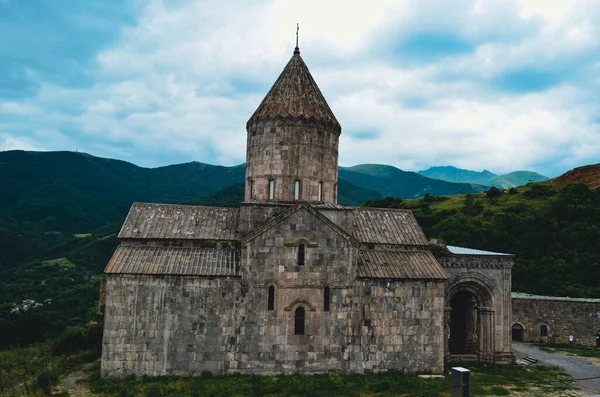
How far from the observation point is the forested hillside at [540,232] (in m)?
31.6

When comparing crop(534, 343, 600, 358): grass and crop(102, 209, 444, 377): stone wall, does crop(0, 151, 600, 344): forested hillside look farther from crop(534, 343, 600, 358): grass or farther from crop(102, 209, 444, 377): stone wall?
crop(102, 209, 444, 377): stone wall

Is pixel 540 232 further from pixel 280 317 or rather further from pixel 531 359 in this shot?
pixel 280 317

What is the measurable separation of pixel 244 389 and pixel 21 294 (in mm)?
44657

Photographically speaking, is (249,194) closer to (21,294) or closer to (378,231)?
(378,231)

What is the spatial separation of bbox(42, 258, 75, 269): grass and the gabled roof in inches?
2048

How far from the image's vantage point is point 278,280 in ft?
46.9

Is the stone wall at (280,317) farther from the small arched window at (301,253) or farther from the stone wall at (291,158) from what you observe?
the stone wall at (291,158)

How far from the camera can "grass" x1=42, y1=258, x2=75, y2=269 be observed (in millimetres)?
58125

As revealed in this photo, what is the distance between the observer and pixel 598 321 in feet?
74.9

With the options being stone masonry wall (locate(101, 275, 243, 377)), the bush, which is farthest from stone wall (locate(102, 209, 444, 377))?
the bush

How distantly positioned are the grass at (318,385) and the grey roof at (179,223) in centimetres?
437

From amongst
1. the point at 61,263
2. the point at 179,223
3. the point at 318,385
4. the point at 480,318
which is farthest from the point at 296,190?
the point at 61,263

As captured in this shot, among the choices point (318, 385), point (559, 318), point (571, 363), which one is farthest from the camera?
point (559, 318)

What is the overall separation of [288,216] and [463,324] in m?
11.2
